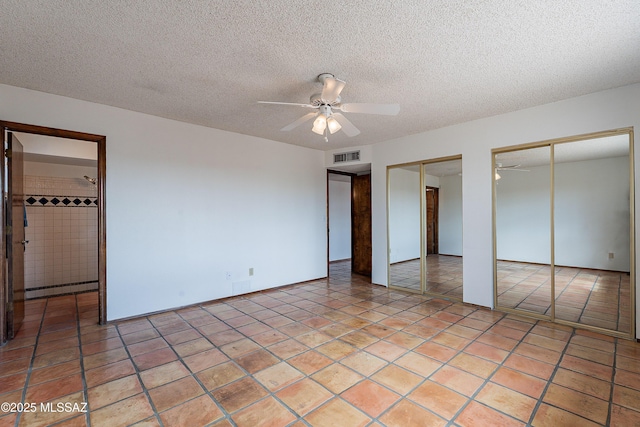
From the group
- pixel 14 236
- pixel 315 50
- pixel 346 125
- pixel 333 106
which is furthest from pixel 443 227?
pixel 14 236

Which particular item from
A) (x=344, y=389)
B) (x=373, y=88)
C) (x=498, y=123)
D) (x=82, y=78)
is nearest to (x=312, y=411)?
(x=344, y=389)

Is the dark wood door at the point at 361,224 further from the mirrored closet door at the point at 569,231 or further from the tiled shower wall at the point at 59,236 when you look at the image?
the tiled shower wall at the point at 59,236

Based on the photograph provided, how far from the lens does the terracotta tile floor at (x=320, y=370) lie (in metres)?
1.84

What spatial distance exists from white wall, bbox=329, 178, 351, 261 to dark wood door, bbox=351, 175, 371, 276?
1.34 m

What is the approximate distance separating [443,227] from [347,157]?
2182mm

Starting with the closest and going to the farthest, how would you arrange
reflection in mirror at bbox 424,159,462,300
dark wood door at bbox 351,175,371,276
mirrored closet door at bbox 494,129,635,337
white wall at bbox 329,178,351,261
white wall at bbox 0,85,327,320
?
mirrored closet door at bbox 494,129,635,337
white wall at bbox 0,85,327,320
reflection in mirror at bbox 424,159,462,300
dark wood door at bbox 351,175,371,276
white wall at bbox 329,178,351,261

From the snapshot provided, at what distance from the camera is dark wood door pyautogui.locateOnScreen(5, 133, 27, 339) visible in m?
2.96

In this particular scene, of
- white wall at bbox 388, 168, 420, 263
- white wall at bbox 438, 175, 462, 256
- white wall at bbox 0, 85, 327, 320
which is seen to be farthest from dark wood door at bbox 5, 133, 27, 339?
white wall at bbox 438, 175, 462, 256

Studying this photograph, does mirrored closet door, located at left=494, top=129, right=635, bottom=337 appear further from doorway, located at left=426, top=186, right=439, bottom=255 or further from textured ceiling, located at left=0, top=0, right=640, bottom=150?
doorway, located at left=426, top=186, right=439, bottom=255

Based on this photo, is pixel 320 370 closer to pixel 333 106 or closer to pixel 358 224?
pixel 333 106

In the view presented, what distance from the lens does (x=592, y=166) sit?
11.3 feet

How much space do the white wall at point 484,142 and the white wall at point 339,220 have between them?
2.70m

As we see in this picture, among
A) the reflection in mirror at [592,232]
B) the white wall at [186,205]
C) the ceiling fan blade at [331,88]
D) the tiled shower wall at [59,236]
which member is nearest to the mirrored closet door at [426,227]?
the reflection in mirror at [592,232]

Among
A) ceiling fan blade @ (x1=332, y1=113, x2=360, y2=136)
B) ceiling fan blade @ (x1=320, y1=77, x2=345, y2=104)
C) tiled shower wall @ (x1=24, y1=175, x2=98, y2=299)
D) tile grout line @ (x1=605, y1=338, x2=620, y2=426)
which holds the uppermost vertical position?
ceiling fan blade @ (x1=320, y1=77, x2=345, y2=104)
